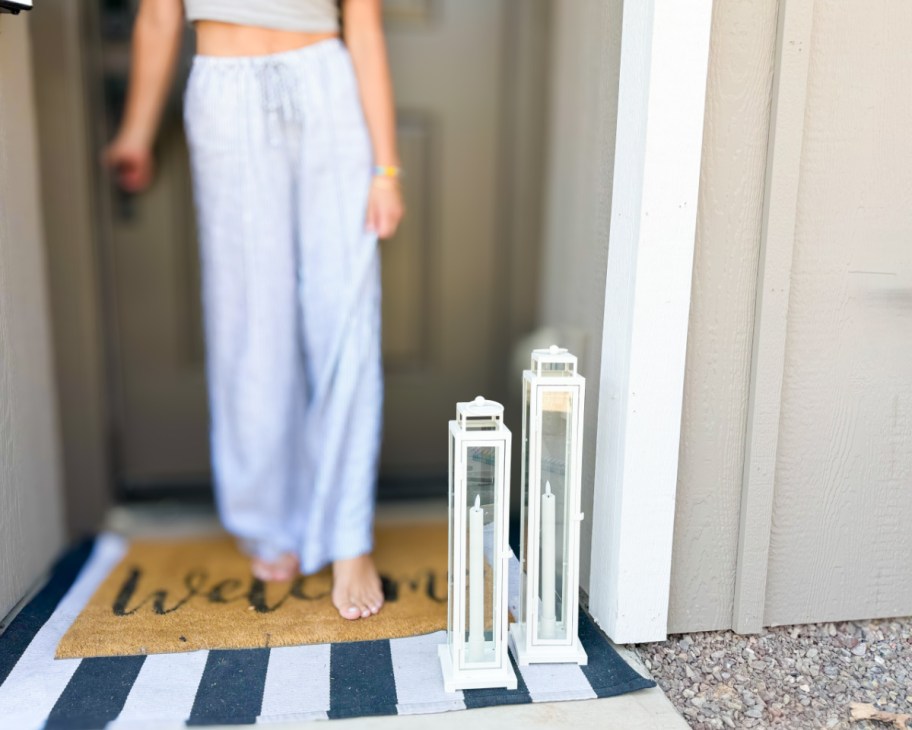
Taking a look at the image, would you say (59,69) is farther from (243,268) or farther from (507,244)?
(507,244)

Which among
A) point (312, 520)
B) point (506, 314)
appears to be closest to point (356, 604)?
point (312, 520)

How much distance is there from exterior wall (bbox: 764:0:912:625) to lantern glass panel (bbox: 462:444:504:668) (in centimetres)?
57

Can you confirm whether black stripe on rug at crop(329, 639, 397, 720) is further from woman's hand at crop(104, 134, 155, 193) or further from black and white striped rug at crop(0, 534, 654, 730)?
woman's hand at crop(104, 134, 155, 193)

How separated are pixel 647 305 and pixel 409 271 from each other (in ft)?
3.38

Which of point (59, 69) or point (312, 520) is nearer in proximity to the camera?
point (312, 520)

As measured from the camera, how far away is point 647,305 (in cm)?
131

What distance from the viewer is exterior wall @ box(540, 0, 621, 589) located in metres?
1.46

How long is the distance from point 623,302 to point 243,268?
29.6 inches

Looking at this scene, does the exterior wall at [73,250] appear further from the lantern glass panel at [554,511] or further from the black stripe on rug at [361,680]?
the lantern glass panel at [554,511]

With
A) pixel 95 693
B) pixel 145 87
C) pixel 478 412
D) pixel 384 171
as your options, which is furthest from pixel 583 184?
pixel 95 693

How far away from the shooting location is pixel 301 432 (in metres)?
1.69

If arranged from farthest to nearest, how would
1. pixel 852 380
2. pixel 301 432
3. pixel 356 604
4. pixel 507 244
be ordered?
1. pixel 507 244
2. pixel 301 432
3. pixel 356 604
4. pixel 852 380

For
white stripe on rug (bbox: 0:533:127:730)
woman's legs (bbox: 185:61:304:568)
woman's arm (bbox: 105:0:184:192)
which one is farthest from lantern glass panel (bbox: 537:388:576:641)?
woman's arm (bbox: 105:0:184:192)

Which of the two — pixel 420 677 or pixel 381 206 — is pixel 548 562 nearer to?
pixel 420 677
